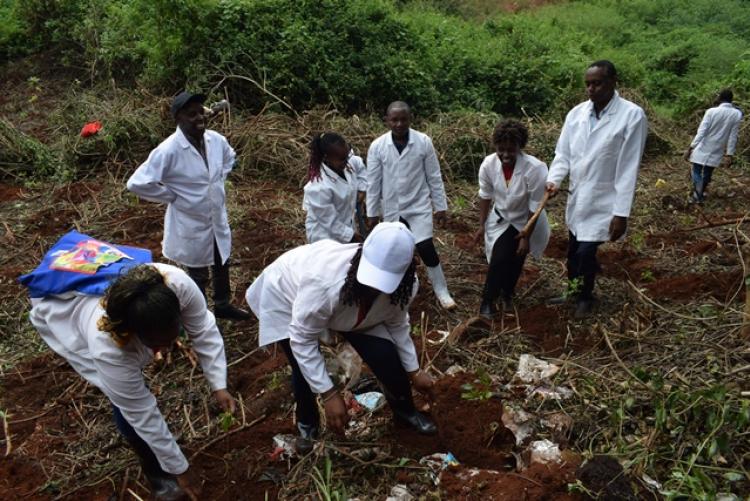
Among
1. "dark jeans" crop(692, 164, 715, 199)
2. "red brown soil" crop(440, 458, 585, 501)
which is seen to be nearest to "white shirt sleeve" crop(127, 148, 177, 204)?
"red brown soil" crop(440, 458, 585, 501)

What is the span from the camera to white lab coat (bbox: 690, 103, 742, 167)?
7695mm

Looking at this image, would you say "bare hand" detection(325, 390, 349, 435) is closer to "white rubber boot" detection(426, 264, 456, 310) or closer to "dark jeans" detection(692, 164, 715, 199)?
"white rubber boot" detection(426, 264, 456, 310)

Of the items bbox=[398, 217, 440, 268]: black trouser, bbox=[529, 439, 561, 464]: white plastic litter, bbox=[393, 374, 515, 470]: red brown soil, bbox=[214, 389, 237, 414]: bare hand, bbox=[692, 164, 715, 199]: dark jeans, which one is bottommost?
bbox=[692, 164, 715, 199]: dark jeans

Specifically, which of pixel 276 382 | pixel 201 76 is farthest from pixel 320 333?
pixel 201 76

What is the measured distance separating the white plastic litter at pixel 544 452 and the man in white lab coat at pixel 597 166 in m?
1.52

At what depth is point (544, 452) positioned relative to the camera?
2.62 m

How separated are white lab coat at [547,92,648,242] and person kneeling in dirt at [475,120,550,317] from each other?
0.17 meters

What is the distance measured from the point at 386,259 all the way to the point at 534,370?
57.8 inches

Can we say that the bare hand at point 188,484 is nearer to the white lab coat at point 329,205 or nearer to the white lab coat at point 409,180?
the white lab coat at point 329,205

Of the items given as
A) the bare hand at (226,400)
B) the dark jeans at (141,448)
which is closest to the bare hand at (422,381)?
the bare hand at (226,400)

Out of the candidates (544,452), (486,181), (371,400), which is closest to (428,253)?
(486,181)

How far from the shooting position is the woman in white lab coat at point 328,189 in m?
3.83

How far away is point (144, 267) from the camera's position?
2.22 m

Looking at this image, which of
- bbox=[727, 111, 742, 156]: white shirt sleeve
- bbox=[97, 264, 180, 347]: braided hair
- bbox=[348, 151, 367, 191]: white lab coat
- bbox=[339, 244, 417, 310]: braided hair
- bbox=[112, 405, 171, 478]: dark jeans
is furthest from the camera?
bbox=[727, 111, 742, 156]: white shirt sleeve
